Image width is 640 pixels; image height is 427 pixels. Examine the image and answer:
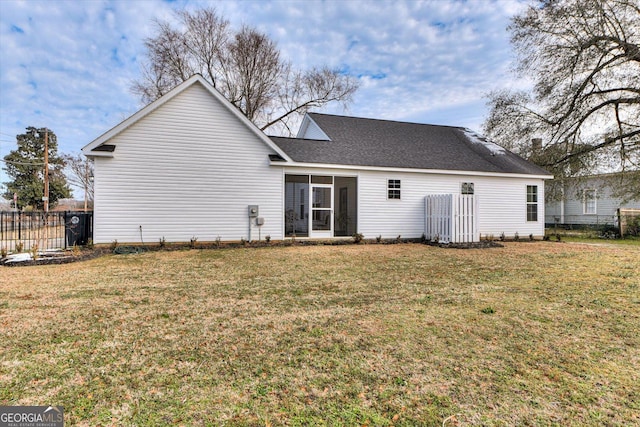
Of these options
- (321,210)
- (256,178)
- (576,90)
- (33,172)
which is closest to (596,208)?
(576,90)

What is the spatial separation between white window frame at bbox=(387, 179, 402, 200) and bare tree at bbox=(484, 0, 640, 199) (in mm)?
8695

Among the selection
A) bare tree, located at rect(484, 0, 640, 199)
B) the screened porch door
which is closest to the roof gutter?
the screened porch door

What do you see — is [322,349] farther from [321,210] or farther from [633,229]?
[633,229]

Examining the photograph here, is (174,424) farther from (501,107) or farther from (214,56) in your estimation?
(214,56)

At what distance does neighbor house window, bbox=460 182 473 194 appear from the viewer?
1400cm

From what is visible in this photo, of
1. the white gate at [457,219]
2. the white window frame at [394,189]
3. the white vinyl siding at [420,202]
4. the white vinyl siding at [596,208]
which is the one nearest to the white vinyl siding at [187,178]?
the white vinyl siding at [420,202]

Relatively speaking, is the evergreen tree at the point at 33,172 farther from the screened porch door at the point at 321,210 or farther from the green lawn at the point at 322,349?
the green lawn at the point at 322,349

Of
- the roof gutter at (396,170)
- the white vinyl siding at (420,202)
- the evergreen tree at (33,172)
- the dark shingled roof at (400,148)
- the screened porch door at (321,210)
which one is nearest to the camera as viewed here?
the roof gutter at (396,170)

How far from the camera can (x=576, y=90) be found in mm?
15016

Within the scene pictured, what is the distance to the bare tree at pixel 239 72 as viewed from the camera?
2020 cm

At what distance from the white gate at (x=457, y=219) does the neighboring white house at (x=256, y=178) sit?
0.39 metres

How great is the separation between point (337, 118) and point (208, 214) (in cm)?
864

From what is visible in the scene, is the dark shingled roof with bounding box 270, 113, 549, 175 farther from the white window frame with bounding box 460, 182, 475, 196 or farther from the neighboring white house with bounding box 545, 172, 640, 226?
the neighboring white house with bounding box 545, 172, 640, 226

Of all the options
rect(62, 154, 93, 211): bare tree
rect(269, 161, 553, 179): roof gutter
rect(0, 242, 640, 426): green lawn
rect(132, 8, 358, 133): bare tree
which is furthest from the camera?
rect(62, 154, 93, 211): bare tree
